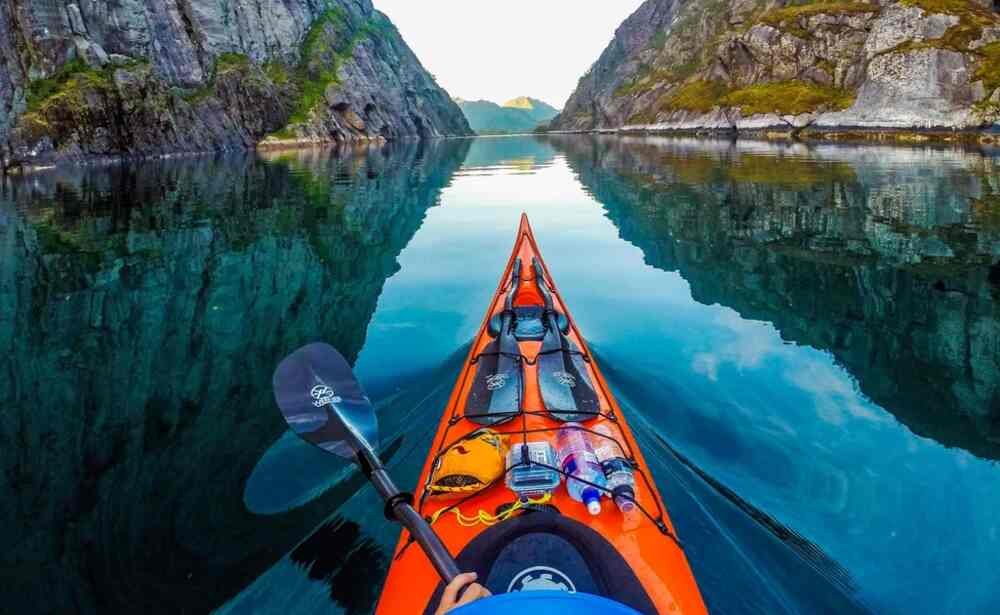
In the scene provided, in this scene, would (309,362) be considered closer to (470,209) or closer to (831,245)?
(831,245)

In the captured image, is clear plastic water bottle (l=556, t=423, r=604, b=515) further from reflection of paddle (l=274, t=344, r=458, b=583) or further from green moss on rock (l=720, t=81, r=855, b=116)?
green moss on rock (l=720, t=81, r=855, b=116)

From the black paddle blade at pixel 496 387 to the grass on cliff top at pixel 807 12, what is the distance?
102m

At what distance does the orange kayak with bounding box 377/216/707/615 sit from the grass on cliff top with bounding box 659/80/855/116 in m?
83.6

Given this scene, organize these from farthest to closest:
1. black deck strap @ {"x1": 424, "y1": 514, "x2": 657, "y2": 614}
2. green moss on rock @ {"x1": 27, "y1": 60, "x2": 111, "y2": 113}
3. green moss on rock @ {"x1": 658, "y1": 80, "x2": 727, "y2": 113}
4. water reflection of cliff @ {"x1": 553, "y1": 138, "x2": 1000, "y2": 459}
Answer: green moss on rock @ {"x1": 658, "y1": 80, "x2": 727, "y2": 113} < green moss on rock @ {"x1": 27, "y1": 60, "x2": 111, "y2": 113} < water reflection of cliff @ {"x1": 553, "y1": 138, "x2": 1000, "y2": 459} < black deck strap @ {"x1": 424, "y1": 514, "x2": 657, "y2": 614}

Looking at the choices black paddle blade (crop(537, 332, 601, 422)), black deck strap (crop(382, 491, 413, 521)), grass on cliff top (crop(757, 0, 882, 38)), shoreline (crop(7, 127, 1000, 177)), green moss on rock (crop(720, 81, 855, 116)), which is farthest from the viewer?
grass on cliff top (crop(757, 0, 882, 38))

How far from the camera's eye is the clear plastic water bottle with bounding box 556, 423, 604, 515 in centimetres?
424

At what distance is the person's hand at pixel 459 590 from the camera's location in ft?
8.90

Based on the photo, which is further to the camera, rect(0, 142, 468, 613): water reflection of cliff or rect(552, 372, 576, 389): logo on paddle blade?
rect(552, 372, 576, 389): logo on paddle blade

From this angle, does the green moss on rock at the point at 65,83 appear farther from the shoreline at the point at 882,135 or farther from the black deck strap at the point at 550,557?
the shoreline at the point at 882,135

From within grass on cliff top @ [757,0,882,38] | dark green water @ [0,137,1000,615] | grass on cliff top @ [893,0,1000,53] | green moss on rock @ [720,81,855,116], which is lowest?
dark green water @ [0,137,1000,615]

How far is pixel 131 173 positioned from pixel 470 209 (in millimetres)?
30509

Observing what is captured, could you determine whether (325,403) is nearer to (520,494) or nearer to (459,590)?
(520,494)

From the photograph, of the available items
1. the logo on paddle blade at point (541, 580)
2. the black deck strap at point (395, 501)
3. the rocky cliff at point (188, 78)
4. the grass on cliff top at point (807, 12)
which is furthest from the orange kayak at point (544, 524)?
the grass on cliff top at point (807, 12)

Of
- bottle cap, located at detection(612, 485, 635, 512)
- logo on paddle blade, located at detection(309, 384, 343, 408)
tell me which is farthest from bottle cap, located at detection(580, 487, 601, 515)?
logo on paddle blade, located at detection(309, 384, 343, 408)
